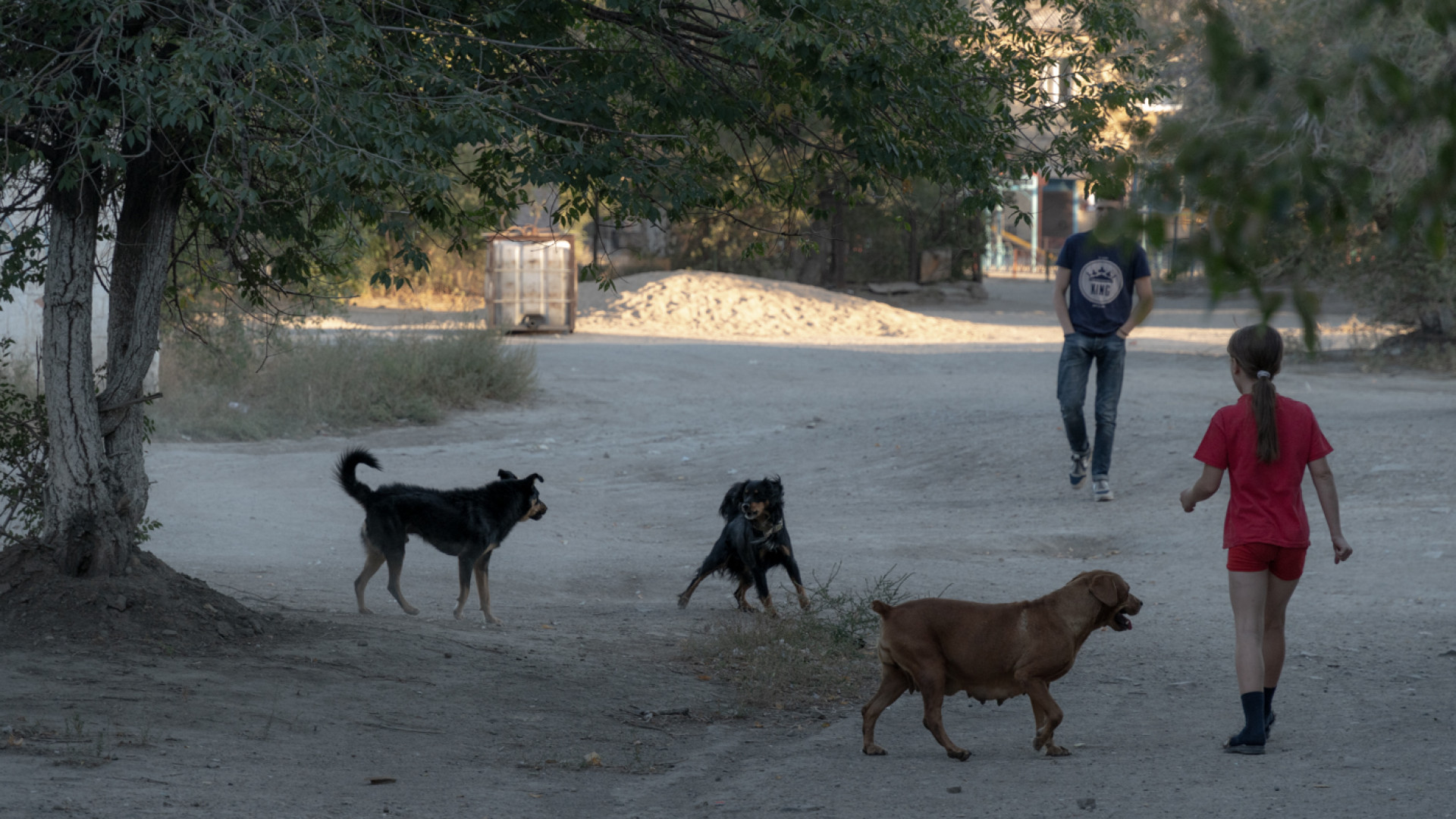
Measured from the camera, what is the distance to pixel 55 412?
5.46 m

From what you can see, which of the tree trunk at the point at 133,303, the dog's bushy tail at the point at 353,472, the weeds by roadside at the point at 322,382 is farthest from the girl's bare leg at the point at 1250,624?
the weeds by roadside at the point at 322,382

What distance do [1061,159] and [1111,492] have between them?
188 inches

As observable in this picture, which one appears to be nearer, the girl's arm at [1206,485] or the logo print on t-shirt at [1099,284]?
the girl's arm at [1206,485]

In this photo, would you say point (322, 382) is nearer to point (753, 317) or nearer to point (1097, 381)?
point (1097, 381)

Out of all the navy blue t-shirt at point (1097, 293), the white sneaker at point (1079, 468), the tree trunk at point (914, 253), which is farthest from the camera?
the tree trunk at point (914, 253)

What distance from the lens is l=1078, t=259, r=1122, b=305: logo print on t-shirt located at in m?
9.48

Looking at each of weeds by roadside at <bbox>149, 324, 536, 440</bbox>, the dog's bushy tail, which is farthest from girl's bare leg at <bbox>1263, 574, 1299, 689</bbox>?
weeds by roadside at <bbox>149, 324, 536, 440</bbox>

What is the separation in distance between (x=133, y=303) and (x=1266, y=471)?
4.72 meters

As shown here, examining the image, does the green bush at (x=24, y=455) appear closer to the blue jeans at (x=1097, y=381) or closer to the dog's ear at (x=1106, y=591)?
the dog's ear at (x=1106, y=591)

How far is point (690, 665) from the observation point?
6.06 m

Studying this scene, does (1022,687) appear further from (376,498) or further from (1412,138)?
(1412,138)

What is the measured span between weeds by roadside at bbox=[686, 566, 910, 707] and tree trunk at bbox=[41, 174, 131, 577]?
8.84 ft

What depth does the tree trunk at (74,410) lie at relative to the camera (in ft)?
17.7

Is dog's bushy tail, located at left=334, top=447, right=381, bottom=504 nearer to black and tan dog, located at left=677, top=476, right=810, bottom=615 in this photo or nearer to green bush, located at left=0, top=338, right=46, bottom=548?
green bush, located at left=0, top=338, right=46, bottom=548
